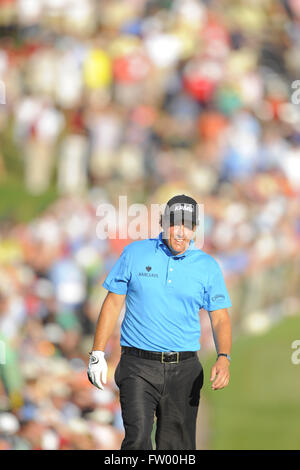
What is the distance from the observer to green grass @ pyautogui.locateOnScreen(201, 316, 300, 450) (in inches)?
263

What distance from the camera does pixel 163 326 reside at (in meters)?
3.80

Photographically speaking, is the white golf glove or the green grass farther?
the green grass

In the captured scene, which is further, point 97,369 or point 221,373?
point 97,369

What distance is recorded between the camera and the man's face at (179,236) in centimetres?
372

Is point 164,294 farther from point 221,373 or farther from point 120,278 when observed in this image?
point 221,373

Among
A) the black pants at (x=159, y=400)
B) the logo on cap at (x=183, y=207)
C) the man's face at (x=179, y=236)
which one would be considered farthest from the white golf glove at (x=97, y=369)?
the logo on cap at (x=183, y=207)

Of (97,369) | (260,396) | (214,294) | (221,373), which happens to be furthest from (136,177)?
(221,373)

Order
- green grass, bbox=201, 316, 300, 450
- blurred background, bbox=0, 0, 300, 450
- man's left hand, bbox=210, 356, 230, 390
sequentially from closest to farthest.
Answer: man's left hand, bbox=210, 356, 230, 390 → green grass, bbox=201, 316, 300, 450 → blurred background, bbox=0, 0, 300, 450

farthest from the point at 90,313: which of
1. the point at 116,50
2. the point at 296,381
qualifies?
the point at 116,50

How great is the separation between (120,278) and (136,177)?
506 centimetres

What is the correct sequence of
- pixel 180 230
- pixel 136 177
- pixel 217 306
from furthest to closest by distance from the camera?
1. pixel 136 177
2. pixel 217 306
3. pixel 180 230

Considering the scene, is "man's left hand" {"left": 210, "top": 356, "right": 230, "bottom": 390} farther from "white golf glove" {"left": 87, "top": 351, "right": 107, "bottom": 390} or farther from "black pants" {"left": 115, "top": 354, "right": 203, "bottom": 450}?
"white golf glove" {"left": 87, "top": 351, "right": 107, "bottom": 390}

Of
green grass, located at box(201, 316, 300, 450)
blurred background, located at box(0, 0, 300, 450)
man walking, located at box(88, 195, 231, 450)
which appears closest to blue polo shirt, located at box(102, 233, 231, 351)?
man walking, located at box(88, 195, 231, 450)

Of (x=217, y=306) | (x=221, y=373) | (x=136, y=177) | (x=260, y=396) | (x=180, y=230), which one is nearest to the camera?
(x=221, y=373)
